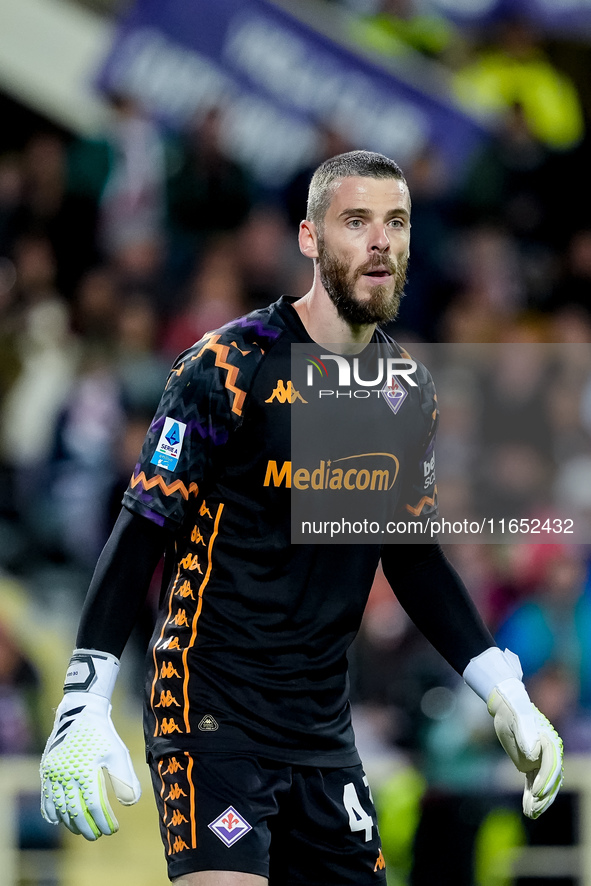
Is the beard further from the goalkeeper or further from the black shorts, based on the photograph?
the black shorts

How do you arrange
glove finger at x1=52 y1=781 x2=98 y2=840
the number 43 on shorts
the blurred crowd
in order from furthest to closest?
the blurred crowd, the number 43 on shorts, glove finger at x1=52 y1=781 x2=98 y2=840

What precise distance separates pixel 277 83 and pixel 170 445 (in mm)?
5212

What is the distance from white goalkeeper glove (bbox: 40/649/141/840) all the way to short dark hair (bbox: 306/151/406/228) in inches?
50.6

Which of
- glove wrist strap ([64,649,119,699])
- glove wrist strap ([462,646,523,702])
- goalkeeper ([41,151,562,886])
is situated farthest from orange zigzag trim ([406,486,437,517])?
glove wrist strap ([64,649,119,699])

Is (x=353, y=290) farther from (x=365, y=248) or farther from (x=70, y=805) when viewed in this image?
(x=70, y=805)

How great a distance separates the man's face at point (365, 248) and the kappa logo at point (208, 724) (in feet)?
3.53

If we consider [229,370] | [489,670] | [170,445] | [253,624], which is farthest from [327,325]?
[489,670]

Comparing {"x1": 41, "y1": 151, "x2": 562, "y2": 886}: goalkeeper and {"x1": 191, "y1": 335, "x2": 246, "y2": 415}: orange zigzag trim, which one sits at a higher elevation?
{"x1": 191, "y1": 335, "x2": 246, "y2": 415}: orange zigzag trim

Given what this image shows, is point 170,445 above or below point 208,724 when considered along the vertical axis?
above

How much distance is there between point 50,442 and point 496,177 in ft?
10.7

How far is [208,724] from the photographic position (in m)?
3.11

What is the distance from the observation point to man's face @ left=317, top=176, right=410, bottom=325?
3297 mm

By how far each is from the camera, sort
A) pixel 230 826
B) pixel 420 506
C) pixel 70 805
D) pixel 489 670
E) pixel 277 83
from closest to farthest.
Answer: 1. pixel 70 805
2. pixel 230 826
3. pixel 489 670
4. pixel 420 506
5. pixel 277 83

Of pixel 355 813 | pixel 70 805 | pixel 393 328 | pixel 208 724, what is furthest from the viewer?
pixel 393 328
